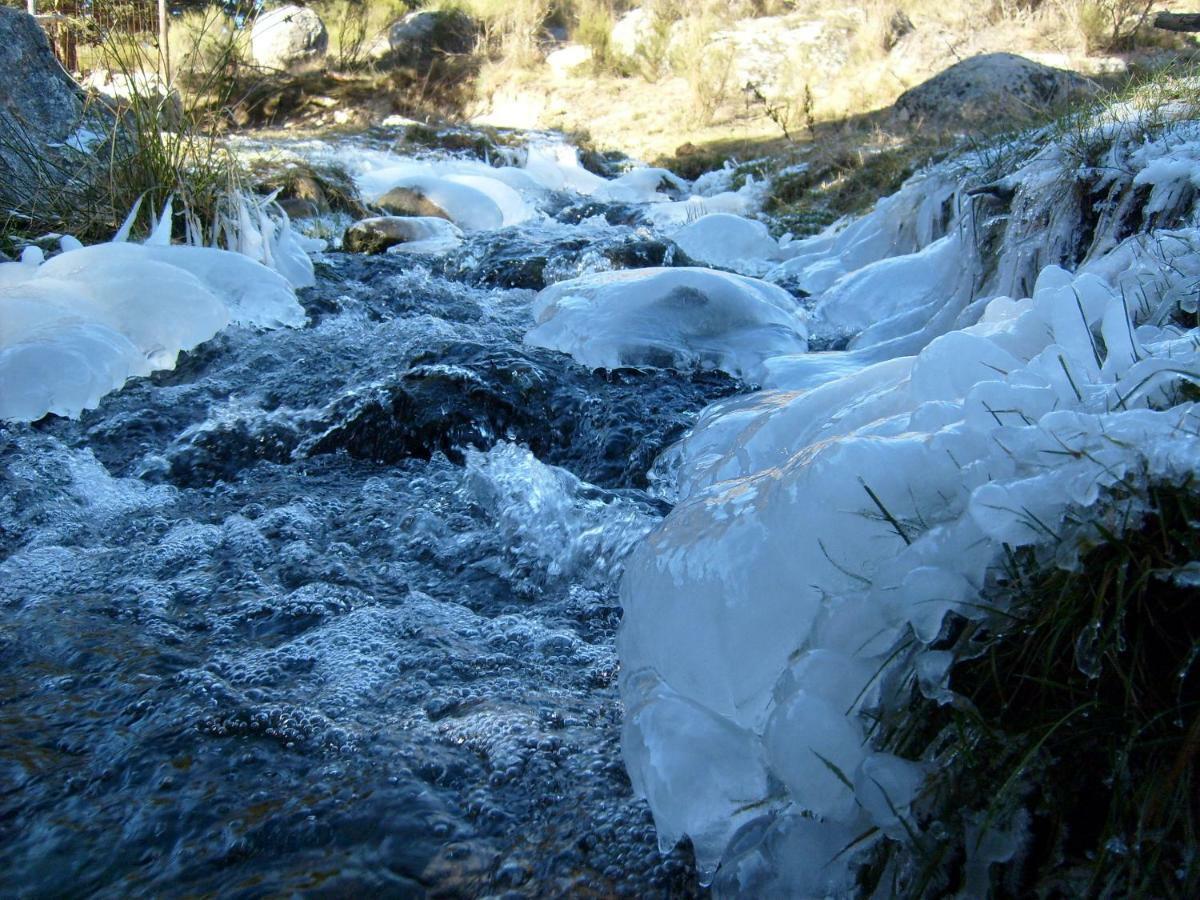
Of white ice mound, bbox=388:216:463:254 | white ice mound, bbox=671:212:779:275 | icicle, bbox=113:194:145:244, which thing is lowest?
white ice mound, bbox=671:212:779:275

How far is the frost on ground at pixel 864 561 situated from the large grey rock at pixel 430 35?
546 inches

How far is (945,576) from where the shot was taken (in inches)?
46.6

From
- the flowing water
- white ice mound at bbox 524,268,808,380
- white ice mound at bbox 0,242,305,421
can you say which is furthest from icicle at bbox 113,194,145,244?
white ice mound at bbox 524,268,808,380

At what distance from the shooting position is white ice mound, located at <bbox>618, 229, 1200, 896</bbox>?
1159mm

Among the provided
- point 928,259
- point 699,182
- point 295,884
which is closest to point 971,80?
point 699,182

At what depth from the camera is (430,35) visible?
47.3 feet

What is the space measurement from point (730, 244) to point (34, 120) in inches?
159

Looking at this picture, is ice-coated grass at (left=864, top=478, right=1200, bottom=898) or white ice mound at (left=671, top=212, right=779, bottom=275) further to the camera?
white ice mound at (left=671, top=212, right=779, bottom=275)

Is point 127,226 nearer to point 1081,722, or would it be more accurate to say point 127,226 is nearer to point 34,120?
point 34,120

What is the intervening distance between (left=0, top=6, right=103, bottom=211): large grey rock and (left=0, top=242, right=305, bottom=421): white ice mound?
0.81 meters

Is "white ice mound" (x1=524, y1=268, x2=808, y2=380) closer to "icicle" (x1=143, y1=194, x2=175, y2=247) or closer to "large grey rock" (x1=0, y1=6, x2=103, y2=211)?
"icicle" (x1=143, y1=194, x2=175, y2=247)

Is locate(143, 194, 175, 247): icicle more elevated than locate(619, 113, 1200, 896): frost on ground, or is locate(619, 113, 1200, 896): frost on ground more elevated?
locate(619, 113, 1200, 896): frost on ground

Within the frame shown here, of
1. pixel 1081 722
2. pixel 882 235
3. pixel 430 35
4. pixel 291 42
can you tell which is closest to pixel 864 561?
pixel 1081 722

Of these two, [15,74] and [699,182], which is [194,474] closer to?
[15,74]
